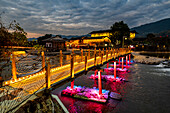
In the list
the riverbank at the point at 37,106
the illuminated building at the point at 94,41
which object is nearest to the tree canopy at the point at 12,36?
the riverbank at the point at 37,106

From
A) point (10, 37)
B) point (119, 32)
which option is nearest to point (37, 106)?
point (10, 37)

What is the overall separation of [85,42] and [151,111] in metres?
58.9

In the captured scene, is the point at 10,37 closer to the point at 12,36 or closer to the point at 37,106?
the point at 12,36

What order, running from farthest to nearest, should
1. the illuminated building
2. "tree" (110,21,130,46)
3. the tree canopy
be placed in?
the illuminated building < "tree" (110,21,130,46) < the tree canopy

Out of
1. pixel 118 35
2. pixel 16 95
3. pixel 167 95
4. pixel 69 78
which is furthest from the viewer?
pixel 118 35

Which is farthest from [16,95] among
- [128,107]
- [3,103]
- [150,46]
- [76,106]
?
[150,46]

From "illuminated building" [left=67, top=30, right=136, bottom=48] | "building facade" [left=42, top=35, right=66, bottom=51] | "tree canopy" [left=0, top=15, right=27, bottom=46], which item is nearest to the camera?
"tree canopy" [left=0, top=15, right=27, bottom=46]

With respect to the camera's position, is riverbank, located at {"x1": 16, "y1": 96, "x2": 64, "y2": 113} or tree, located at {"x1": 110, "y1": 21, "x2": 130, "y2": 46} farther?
tree, located at {"x1": 110, "y1": 21, "x2": 130, "y2": 46}

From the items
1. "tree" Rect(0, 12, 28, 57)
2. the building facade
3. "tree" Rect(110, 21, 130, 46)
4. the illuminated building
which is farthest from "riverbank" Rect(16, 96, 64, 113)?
the illuminated building

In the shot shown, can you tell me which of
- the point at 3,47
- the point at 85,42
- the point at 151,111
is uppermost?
the point at 85,42

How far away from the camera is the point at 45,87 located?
6.50 meters

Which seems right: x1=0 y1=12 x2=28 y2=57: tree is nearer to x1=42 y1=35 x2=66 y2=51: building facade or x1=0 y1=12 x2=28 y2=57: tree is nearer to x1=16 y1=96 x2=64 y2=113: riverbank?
x1=16 y1=96 x2=64 y2=113: riverbank

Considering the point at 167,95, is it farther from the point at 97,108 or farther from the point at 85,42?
the point at 85,42

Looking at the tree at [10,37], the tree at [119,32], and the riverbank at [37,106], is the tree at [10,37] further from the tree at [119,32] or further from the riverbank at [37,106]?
the tree at [119,32]
